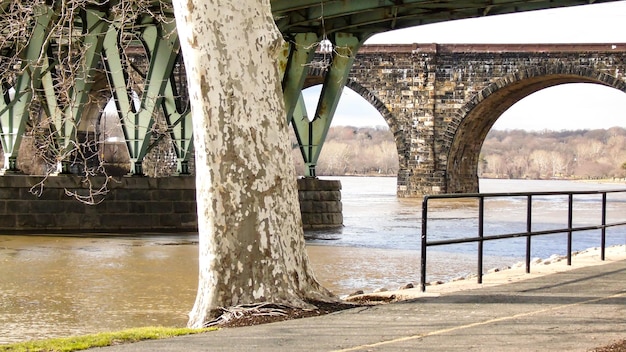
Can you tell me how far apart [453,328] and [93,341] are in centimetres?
228

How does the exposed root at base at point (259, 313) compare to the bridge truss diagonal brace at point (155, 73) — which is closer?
the exposed root at base at point (259, 313)

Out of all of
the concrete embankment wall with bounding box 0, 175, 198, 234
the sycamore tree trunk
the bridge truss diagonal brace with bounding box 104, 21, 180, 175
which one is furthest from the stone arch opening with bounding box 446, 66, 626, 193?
the sycamore tree trunk

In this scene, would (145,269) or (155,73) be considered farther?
(155,73)

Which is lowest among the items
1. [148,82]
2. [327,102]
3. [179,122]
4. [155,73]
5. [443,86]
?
[179,122]

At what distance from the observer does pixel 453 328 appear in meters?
6.70

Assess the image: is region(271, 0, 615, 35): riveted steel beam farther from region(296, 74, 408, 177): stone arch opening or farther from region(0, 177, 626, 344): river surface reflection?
region(296, 74, 408, 177): stone arch opening

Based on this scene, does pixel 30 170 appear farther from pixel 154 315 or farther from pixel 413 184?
pixel 154 315

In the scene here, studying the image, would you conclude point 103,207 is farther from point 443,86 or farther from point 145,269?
point 443,86

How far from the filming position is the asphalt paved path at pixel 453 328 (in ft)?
20.0

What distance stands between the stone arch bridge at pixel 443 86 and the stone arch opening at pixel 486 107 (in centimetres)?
4

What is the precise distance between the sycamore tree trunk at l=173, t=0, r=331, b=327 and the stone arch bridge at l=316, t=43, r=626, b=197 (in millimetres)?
32354

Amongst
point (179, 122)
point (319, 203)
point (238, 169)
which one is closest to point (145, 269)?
point (179, 122)

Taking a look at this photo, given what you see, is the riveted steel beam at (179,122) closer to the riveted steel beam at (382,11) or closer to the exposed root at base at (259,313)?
the riveted steel beam at (382,11)

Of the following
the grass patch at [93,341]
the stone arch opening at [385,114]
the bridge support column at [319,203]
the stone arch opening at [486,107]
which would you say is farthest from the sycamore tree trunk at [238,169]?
the stone arch opening at [385,114]
